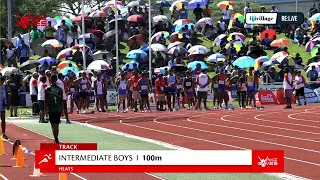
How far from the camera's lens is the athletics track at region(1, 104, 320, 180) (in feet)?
53.9

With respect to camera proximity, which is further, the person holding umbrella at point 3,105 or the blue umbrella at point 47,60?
the blue umbrella at point 47,60

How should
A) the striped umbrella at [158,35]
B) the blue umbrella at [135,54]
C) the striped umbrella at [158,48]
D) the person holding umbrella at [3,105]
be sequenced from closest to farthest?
the person holding umbrella at [3,105] < the blue umbrella at [135,54] < the striped umbrella at [158,48] < the striped umbrella at [158,35]

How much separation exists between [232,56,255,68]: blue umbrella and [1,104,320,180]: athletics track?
574cm

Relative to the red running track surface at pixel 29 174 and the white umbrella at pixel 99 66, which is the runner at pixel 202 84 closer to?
the white umbrella at pixel 99 66

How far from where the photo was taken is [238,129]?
25.0 m

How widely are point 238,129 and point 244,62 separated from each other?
626 inches

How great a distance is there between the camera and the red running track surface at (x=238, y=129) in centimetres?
1897

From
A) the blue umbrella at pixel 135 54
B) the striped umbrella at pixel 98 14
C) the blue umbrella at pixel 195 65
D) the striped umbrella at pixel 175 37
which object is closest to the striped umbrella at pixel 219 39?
the striped umbrella at pixel 175 37

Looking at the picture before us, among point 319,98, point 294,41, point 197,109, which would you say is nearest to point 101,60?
point 197,109

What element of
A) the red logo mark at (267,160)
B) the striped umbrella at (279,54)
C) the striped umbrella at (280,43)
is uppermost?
the striped umbrella at (280,43)

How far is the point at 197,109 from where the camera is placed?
3475 centimetres

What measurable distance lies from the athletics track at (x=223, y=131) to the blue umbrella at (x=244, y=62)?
574 cm

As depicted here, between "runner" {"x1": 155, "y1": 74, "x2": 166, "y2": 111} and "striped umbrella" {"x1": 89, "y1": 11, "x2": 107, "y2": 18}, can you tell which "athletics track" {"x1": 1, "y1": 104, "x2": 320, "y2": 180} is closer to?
"runner" {"x1": 155, "y1": 74, "x2": 166, "y2": 111}

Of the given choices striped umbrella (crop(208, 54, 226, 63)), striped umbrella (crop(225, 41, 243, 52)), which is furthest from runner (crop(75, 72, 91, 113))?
striped umbrella (crop(225, 41, 243, 52))
